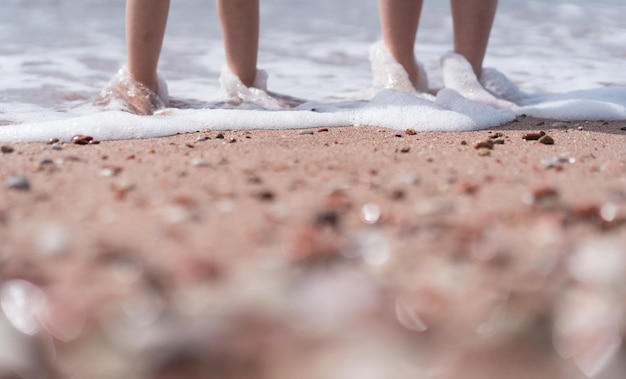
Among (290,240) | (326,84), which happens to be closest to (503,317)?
(290,240)

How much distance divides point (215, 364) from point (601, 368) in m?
0.50

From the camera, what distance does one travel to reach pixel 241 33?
10.4 feet

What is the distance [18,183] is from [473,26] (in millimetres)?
2521

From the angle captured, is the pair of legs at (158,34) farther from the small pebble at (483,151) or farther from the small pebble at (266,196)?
the small pebble at (266,196)

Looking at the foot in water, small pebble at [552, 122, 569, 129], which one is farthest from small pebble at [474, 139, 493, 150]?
the foot in water

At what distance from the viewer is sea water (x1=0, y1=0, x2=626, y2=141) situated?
2.63 metres

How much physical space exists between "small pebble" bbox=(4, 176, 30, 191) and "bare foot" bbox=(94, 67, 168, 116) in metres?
1.31

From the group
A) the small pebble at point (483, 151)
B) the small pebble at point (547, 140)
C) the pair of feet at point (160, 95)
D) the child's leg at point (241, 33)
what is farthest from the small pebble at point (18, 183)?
the child's leg at point (241, 33)

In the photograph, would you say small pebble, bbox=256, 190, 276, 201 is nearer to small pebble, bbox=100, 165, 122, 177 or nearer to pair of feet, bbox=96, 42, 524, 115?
small pebble, bbox=100, 165, 122, 177

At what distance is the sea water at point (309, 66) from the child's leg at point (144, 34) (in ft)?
0.80

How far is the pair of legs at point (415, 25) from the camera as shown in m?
3.34

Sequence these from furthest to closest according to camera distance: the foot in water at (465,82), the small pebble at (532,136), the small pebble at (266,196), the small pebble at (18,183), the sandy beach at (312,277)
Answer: the foot in water at (465,82) < the small pebble at (532,136) < the small pebble at (18,183) < the small pebble at (266,196) < the sandy beach at (312,277)

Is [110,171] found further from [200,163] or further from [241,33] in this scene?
[241,33]

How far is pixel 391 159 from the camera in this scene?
1.81 metres
